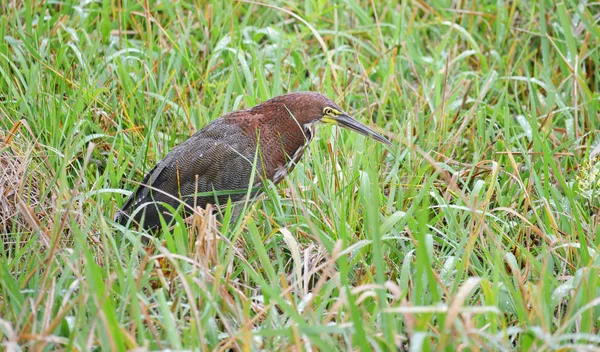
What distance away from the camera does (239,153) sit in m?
3.95

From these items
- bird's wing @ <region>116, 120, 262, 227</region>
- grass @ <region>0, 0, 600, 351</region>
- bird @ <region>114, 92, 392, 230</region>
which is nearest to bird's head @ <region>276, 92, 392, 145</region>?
bird @ <region>114, 92, 392, 230</region>

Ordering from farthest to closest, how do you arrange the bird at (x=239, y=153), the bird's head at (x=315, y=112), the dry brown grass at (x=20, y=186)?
the bird's head at (x=315, y=112), the bird at (x=239, y=153), the dry brown grass at (x=20, y=186)

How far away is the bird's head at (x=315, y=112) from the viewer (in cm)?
406

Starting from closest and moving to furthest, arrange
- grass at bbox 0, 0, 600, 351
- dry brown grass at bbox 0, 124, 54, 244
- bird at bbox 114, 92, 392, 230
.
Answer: grass at bbox 0, 0, 600, 351, dry brown grass at bbox 0, 124, 54, 244, bird at bbox 114, 92, 392, 230

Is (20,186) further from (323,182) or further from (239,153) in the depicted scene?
(323,182)

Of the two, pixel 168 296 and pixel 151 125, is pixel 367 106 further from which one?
pixel 168 296

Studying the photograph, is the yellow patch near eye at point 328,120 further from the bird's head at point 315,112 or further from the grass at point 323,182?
the grass at point 323,182

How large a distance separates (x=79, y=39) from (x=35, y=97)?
72 centimetres

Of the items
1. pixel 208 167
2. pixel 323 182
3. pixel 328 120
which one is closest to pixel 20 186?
pixel 208 167

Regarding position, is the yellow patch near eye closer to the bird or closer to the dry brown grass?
the bird

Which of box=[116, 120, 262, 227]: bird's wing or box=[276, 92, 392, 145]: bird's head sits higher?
box=[276, 92, 392, 145]: bird's head

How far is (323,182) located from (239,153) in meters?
0.38

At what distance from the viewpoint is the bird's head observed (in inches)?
160

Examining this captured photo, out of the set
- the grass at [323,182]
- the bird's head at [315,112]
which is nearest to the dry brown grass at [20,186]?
the grass at [323,182]
